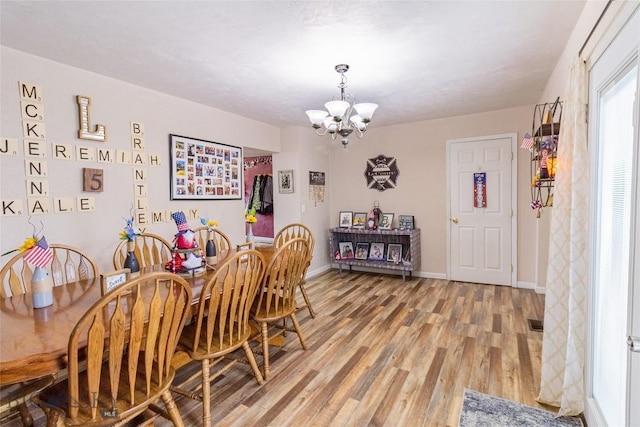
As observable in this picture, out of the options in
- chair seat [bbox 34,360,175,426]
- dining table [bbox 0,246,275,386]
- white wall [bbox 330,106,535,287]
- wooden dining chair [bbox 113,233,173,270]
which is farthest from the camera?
white wall [bbox 330,106,535,287]

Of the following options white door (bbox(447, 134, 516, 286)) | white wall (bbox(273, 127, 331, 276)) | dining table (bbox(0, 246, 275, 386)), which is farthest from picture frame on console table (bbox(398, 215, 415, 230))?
dining table (bbox(0, 246, 275, 386))

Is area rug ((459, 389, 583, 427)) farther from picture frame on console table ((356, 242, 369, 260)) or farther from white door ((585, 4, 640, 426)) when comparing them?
picture frame on console table ((356, 242, 369, 260))

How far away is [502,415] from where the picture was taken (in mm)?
1867

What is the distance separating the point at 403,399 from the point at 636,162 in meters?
1.73

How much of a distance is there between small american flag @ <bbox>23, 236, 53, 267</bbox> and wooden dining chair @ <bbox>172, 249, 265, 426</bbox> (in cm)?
79

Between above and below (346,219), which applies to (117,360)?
below

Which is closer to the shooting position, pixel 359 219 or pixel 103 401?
pixel 103 401

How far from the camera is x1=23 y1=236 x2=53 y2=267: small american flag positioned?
5.19 feet

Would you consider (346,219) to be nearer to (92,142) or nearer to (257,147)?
(257,147)

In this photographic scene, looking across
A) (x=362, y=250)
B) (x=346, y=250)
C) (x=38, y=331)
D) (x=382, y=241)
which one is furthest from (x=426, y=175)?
(x=38, y=331)

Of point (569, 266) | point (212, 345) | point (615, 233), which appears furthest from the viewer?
point (212, 345)

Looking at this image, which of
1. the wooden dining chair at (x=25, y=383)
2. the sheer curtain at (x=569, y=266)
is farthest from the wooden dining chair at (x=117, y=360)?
the sheer curtain at (x=569, y=266)

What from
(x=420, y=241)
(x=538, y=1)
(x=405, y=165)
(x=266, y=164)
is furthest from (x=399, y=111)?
(x=266, y=164)

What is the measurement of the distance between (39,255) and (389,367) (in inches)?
90.0
